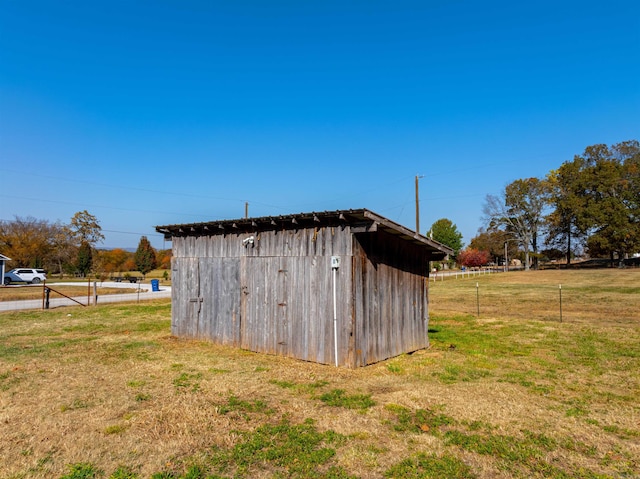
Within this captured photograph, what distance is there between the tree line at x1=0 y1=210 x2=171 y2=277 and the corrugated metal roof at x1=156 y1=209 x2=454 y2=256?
42.6 metres

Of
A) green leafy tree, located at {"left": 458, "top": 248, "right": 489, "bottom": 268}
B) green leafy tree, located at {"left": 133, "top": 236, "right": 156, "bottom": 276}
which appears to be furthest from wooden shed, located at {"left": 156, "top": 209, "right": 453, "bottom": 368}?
green leafy tree, located at {"left": 458, "top": 248, "right": 489, "bottom": 268}

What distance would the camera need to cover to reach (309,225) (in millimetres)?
9227

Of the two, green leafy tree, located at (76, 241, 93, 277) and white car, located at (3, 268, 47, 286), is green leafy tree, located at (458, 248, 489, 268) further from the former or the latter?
white car, located at (3, 268, 47, 286)

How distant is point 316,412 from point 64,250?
6122 centimetres

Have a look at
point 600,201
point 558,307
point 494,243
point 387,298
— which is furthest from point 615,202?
point 387,298

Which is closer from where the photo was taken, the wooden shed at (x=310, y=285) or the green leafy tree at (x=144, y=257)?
the wooden shed at (x=310, y=285)

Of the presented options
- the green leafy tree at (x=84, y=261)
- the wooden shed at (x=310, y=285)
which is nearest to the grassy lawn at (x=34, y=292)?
the wooden shed at (x=310, y=285)

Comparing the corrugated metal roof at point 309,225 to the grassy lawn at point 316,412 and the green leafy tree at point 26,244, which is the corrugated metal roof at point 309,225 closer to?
the grassy lawn at point 316,412

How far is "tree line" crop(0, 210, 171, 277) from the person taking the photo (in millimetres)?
49188

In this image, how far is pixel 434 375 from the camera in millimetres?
7848

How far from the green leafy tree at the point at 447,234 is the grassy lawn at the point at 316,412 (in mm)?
64117

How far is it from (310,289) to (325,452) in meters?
4.78

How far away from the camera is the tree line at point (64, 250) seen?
49188 millimetres

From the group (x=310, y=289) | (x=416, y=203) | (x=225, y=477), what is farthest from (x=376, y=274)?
(x=416, y=203)
